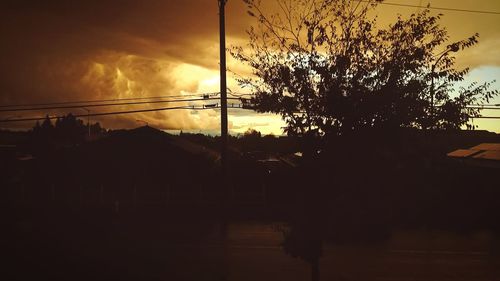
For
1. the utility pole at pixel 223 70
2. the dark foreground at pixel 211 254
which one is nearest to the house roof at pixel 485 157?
the dark foreground at pixel 211 254

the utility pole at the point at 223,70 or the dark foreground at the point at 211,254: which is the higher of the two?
the utility pole at the point at 223,70

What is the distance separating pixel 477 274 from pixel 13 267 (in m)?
14.9

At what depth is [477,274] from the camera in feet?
A: 37.9

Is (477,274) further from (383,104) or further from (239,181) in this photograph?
(239,181)

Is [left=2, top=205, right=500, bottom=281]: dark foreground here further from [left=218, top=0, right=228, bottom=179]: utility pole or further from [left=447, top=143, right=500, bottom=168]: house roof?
[left=447, top=143, right=500, bottom=168]: house roof

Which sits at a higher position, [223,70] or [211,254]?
[223,70]

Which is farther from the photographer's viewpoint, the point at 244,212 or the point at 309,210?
the point at 244,212

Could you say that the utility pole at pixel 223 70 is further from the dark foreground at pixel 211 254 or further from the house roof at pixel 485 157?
the house roof at pixel 485 157

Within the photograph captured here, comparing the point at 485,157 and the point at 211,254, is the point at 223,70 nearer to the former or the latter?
the point at 211,254

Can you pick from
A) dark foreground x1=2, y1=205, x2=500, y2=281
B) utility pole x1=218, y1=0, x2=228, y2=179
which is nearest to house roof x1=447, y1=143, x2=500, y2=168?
dark foreground x1=2, y1=205, x2=500, y2=281

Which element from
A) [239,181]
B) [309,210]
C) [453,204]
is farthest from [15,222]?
[453,204]

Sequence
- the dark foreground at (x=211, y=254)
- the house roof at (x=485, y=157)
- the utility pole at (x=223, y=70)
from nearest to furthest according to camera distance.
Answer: the dark foreground at (x=211, y=254) < the utility pole at (x=223, y=70) < the house roof at (x=485, y=157)

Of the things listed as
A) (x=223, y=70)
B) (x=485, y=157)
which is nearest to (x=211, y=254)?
(x=223, y=70)

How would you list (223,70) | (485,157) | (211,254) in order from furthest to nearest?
(485,157), (223,70), (211,254)
